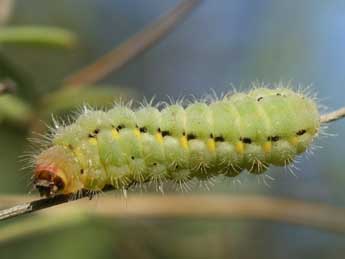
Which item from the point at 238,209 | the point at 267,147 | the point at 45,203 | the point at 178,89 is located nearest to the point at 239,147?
the point at 267,147

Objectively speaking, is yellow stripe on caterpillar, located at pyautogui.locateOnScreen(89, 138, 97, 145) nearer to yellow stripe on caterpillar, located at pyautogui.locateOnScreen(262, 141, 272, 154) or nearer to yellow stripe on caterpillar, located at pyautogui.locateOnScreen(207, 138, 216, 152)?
yellow stripe on caterpillar, located at pyautogui.locateOnScreen(207, 138, 216, 152)

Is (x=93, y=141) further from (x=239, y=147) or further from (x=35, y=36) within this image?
(x=35, y=36)

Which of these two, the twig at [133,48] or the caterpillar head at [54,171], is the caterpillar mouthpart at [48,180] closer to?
the caterpillar head at [54,171]

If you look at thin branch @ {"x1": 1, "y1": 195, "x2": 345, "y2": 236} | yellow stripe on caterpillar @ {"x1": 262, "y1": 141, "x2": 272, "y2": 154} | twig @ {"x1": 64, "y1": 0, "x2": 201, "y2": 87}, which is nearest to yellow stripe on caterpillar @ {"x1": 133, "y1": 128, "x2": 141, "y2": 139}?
yellow stripe on caterpillar @ {"x1": 262, "y1": 141, "x2": 272, "y2": 154}

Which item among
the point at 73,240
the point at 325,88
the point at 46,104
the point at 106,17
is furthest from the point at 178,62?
the point at 46,104

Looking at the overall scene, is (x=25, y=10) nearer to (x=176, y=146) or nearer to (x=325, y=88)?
(x=325, y=88)

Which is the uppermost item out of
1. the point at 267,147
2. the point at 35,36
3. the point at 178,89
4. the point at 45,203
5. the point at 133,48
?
the point at 178,89
